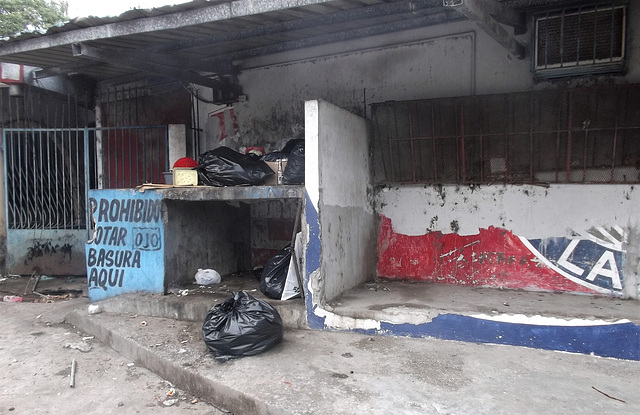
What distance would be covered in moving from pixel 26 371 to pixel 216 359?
192cm

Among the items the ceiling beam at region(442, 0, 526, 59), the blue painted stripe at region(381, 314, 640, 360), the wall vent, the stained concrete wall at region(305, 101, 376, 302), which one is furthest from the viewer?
the stained concrete wall at region(305, 101, 376, 302)

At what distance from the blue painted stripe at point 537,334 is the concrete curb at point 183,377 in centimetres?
155

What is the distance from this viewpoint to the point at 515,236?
16.4 ft

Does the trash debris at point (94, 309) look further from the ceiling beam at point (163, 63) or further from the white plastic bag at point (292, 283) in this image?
the ceiling beam at point (163, 63)

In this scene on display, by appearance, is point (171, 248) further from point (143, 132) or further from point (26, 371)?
point (143, 132)

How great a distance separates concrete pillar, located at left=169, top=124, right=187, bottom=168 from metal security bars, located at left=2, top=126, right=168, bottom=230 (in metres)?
0.29

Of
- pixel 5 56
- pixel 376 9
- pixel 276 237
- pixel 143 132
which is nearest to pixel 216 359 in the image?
pixel 276 237

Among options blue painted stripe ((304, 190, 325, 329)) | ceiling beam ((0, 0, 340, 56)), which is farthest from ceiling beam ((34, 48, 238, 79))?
blue painted stripe ((304, 190, 325, 329))

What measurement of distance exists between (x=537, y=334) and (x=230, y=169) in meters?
3.44

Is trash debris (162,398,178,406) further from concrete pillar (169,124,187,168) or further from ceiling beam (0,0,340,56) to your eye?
concrete pillar (169,124,187,168)

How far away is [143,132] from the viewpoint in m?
7.65

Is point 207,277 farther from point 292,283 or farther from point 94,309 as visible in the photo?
point 292,283

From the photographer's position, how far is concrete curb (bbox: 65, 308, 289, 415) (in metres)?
3.16

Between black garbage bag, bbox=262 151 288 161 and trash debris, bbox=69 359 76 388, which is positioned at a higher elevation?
black garbage bag, bbox=262 151 288 161
